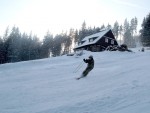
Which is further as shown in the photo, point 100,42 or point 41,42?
point 41,42

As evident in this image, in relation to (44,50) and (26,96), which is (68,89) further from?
(44,50)

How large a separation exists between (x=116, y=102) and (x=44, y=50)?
3236 inches

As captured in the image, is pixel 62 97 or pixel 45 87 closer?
pixel 62 97

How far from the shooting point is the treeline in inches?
3001

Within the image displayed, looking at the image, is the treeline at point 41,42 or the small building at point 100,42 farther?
the treeline at point 41,42

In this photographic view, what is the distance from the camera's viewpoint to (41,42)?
9412 cm

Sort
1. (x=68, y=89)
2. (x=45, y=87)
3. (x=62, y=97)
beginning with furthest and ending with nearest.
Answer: (x=45, y=87), (x=68, y=89), (x=62, y=97)

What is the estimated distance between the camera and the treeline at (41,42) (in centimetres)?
7622

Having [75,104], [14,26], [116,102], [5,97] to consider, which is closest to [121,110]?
[116,102]

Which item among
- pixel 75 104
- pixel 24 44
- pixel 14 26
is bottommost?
pixel 75 104

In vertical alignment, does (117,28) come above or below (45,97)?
above

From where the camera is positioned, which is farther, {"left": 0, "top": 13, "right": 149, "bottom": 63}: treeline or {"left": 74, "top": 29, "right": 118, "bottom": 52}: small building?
{"left": 0, "top": 13, "right": 149, "bottom": 63}: treeline

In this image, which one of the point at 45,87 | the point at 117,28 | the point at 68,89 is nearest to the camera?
the point at 68,89

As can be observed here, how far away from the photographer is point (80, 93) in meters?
11.2
